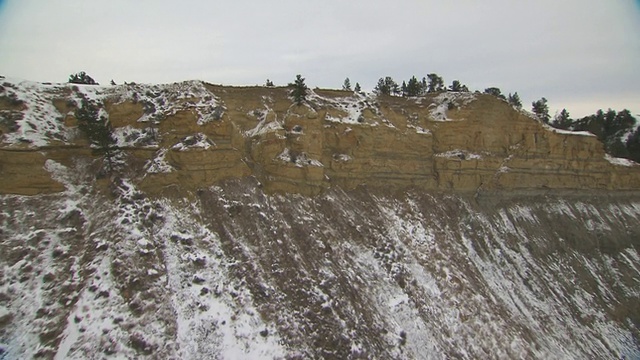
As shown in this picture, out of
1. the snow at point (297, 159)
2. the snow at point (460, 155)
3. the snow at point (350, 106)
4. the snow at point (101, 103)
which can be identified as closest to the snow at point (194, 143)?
the snow at point (101, 103)

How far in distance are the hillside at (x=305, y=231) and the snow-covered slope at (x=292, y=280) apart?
0.09 metres

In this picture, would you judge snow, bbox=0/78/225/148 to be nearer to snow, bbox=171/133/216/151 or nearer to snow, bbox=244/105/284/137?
snow, bbox=171/133/216/151

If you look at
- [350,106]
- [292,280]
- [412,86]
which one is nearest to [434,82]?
[412,86]

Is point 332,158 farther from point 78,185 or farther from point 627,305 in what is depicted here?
point 627,305

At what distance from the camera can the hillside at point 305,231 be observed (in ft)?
52.1

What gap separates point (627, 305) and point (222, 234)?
30398 millimetres

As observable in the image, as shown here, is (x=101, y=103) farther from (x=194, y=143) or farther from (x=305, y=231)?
(x=305, y=231)

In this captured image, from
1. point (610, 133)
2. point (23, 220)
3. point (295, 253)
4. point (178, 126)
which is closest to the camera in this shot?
point (23, 220)

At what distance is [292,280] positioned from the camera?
18703 millimetres

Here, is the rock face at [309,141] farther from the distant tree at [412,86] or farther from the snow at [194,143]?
the distant tree at [412,86]

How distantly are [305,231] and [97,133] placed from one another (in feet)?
44.5

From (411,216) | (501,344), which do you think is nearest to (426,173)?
(411,216)

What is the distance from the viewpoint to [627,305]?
26281mm

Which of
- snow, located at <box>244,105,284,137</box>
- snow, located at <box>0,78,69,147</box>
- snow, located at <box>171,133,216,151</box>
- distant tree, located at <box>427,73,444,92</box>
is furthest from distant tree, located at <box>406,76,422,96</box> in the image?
snow, located at <box>0,78,69,147</box>
